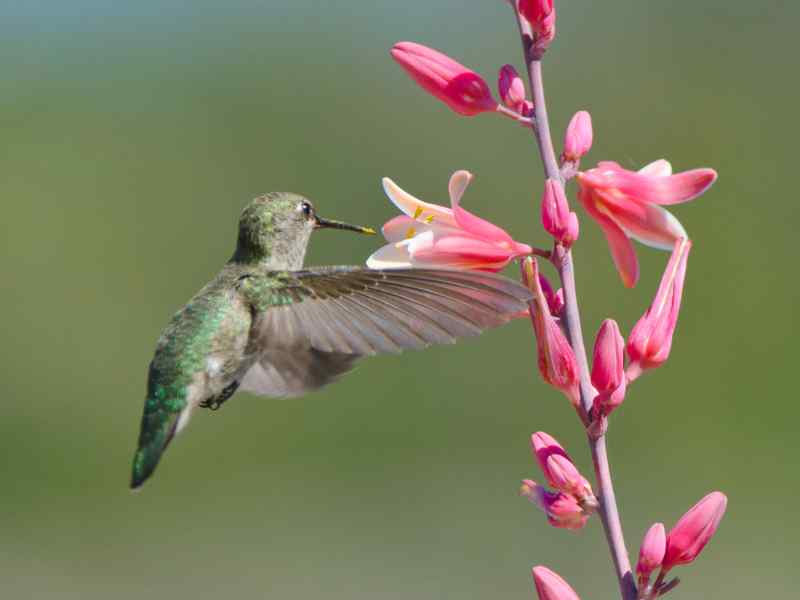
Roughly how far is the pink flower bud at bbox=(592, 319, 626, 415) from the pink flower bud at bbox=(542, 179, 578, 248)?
0.16m

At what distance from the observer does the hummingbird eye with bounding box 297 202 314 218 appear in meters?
2.80

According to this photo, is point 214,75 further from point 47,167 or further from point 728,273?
point 728,273

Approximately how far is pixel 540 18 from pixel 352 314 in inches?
26.1

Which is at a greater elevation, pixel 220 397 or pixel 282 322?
pixel 282 322

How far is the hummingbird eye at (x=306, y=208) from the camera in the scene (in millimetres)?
2801

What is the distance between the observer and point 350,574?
8352 mm

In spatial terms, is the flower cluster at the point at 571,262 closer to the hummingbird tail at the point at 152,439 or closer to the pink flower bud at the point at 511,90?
the pink flower bud at the point at 511,90

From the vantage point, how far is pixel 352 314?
2273mm

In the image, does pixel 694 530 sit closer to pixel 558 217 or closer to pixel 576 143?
pixel 558 217

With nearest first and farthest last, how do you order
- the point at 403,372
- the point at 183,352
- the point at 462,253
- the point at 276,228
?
1. the point at 462,253
2. the point at 183,352
3. the point at 276,228
4. the point at 403,372

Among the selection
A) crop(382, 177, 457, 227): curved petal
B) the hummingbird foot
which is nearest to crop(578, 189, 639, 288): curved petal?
crop(382, 177, 457, 227): curved petal

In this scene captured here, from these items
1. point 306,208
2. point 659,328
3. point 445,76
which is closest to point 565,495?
point 659,328

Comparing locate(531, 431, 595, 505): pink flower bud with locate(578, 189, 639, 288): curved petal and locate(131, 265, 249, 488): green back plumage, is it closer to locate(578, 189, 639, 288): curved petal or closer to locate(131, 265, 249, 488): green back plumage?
locate(578, 189, 639, 288): curved petal

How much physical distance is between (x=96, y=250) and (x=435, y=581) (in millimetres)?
3737
